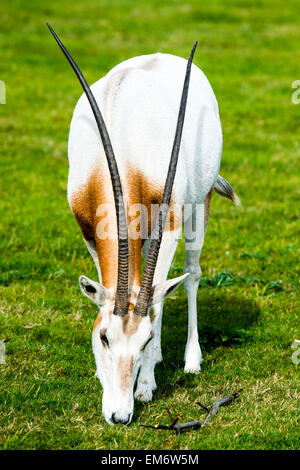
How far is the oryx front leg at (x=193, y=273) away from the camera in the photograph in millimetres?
5676

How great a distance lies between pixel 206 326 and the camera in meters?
6.29

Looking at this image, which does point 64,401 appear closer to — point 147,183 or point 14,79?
point 147,183

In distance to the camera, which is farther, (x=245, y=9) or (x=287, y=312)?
(x=245, y=9)

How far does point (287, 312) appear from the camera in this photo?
657 centimetres

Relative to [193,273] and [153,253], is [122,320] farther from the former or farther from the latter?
[193,273]

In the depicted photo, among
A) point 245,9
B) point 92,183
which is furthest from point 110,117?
point 245,9

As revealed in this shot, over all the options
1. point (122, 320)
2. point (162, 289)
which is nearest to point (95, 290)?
point (122, 320)

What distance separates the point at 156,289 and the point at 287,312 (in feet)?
8.42

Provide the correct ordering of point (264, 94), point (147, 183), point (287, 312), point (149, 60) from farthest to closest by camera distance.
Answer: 1. point (264, 94)
2. point (287, 312)
3. point (149, 60)
4. point (147, 183)

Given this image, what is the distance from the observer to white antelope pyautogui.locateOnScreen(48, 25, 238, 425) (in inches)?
163

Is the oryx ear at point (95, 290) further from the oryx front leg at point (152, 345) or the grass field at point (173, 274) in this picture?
the grass field at point (173, 274)

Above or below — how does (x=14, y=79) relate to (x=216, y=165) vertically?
below

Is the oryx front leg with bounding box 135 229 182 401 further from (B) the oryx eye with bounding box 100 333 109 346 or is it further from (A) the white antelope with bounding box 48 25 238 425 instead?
(B) the oryx eye with bounding box 100 333 109 346

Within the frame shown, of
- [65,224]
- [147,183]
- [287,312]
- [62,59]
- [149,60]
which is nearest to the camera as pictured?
[147,183]
